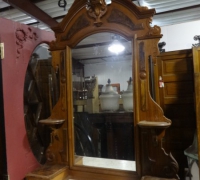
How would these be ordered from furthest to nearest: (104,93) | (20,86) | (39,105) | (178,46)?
(178,46) → (39,105) → (20,86) → (104,93)

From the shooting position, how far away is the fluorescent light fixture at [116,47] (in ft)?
3.73

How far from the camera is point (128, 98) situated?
1116mm

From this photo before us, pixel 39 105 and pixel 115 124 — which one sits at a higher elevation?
pixel 39 105

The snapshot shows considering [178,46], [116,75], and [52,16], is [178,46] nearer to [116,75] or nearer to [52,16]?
[116,75]

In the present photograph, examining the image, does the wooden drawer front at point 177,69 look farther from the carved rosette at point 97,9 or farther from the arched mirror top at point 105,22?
the carved rosette at point 97,9

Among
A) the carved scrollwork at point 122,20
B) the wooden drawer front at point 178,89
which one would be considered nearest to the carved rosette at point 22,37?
the carved scrollwork at point 122,20

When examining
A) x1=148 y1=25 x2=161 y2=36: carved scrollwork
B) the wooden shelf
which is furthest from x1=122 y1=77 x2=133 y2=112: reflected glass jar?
x1=148 y1=25 x2=161 y2=36: carved scrollwork

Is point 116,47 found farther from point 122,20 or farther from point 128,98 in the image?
point 128,98

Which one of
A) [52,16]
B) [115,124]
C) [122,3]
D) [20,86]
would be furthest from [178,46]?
[20,86]

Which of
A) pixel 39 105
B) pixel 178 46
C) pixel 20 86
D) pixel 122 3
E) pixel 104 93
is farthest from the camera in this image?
pixel 178 46

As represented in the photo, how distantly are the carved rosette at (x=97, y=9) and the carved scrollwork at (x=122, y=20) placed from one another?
0.06 metres

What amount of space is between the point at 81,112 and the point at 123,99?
0.28 metres

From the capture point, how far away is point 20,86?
1.29 meters

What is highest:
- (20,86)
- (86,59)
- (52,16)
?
(52,16)
